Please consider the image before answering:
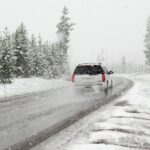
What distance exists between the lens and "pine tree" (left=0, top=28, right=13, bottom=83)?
3666cm

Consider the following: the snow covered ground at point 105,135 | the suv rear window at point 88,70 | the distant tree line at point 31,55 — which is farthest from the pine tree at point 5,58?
the snow covered ground at point 105,135

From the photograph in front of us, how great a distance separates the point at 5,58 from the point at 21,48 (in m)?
7.43

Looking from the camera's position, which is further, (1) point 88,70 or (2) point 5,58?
(2) point 5,58

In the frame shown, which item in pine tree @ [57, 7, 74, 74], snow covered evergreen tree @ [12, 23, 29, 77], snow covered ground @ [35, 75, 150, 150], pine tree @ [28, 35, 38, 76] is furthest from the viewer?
pine tree @ [57, 7, 74, 74]

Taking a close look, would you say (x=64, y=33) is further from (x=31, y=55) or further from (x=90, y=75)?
(x=90, y=75)

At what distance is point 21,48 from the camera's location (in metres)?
44.2

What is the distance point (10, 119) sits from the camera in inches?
424

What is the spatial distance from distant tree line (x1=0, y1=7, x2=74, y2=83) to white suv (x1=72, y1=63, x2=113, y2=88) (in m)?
14.7

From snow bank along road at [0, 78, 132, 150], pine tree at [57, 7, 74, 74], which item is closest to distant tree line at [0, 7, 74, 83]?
pine tree at [57, 7, 74, 74]

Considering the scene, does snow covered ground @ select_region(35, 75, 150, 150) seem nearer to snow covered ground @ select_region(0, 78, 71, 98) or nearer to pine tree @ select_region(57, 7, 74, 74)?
snow covered ground @ select_region(0, 78, 71, 98)

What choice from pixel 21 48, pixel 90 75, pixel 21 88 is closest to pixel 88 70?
pixel 90 75

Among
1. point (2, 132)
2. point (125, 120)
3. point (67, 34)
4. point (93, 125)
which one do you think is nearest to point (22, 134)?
point (2, 132)

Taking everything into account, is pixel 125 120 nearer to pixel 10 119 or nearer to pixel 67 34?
pixel 10 119

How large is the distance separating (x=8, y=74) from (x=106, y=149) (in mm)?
31357
